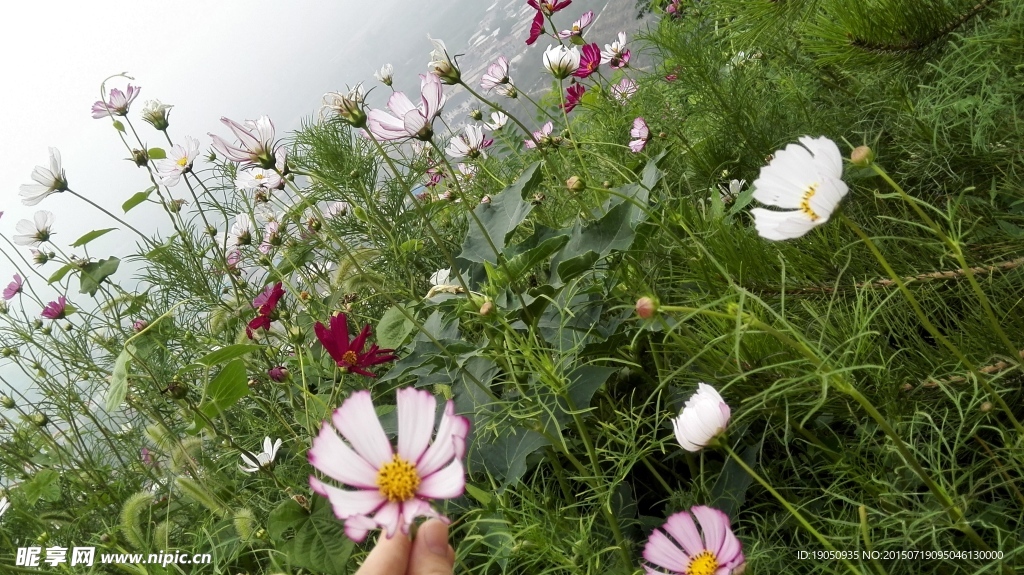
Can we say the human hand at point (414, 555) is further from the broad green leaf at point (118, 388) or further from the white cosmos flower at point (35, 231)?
the white cosmos flower at point (35, 231)

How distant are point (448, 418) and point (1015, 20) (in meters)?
0.50

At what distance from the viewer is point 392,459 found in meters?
0.27

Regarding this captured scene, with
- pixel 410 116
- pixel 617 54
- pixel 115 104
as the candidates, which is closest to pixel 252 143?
pixel 410 116

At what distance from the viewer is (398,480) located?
0.85 ft

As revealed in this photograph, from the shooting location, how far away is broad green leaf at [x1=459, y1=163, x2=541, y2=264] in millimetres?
599

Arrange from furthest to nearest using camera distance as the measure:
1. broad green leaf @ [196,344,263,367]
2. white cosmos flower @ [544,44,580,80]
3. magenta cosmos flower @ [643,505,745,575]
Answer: white cosmos flower @ [544,44,580,80], broad green leaf @ [196,344,263,367], magenta cosmos flower @ [643,505,745,575]

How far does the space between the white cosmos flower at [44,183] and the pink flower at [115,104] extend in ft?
0.34

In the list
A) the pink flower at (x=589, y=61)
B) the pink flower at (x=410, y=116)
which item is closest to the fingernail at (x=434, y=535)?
the pink flower at (x=410, y=116)

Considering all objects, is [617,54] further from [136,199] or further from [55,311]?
[55,311]

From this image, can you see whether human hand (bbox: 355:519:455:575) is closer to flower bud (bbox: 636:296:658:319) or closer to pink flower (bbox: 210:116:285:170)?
flower bud (bbox: 636:296:658:319)

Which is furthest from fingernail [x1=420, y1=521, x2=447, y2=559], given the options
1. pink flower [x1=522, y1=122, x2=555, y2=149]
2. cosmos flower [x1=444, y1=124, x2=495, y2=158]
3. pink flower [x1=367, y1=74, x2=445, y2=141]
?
cosmos flower [x1=444, y1=124, x2=495, y2=158]

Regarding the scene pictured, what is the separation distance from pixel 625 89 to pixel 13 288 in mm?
1305

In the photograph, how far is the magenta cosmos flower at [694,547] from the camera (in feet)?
1.16

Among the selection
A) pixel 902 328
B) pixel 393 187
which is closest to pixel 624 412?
pixel 902 328
